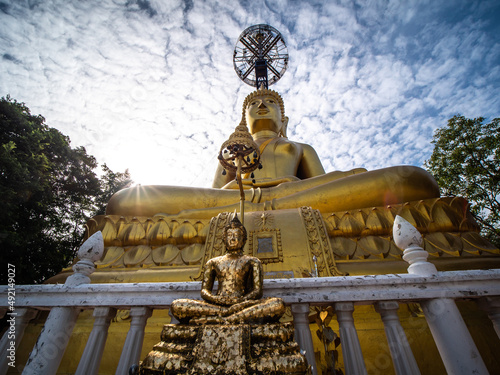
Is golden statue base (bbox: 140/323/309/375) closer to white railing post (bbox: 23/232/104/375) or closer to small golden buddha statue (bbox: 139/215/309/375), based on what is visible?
small golden buddha statue (bbox: 139/215/309/375)

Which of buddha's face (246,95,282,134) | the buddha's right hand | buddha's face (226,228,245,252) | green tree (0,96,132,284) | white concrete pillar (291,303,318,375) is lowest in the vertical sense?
white concrete pillar (291,303,318,375)

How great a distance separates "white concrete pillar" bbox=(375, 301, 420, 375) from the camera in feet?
5.17

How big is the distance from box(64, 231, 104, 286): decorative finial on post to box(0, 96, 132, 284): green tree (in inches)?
198

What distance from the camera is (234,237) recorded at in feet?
7.91

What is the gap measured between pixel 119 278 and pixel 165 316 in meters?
1.15

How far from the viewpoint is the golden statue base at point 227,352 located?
135cm

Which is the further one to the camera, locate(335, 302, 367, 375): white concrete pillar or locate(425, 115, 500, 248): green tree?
locate(425, 115, 500, 248): green tree

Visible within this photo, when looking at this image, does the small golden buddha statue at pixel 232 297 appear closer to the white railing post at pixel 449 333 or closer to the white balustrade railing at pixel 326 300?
the white balustrade railing at pixel 326 300

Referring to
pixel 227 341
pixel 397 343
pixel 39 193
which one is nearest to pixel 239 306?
pixel 227 341

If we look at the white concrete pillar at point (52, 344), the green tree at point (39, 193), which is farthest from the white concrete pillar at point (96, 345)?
the green tree at point (39, 193)

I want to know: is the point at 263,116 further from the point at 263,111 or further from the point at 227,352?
the point at 227,352

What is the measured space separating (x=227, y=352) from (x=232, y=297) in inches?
19.8

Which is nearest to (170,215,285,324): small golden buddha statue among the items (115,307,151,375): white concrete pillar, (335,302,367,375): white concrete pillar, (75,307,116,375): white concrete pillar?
(115,307,151,375): white concrete pillar

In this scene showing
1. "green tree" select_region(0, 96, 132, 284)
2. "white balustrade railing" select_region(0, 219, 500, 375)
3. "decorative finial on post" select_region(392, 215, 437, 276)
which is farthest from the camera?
"green tree" select_region(0, 96, 132, 284)
